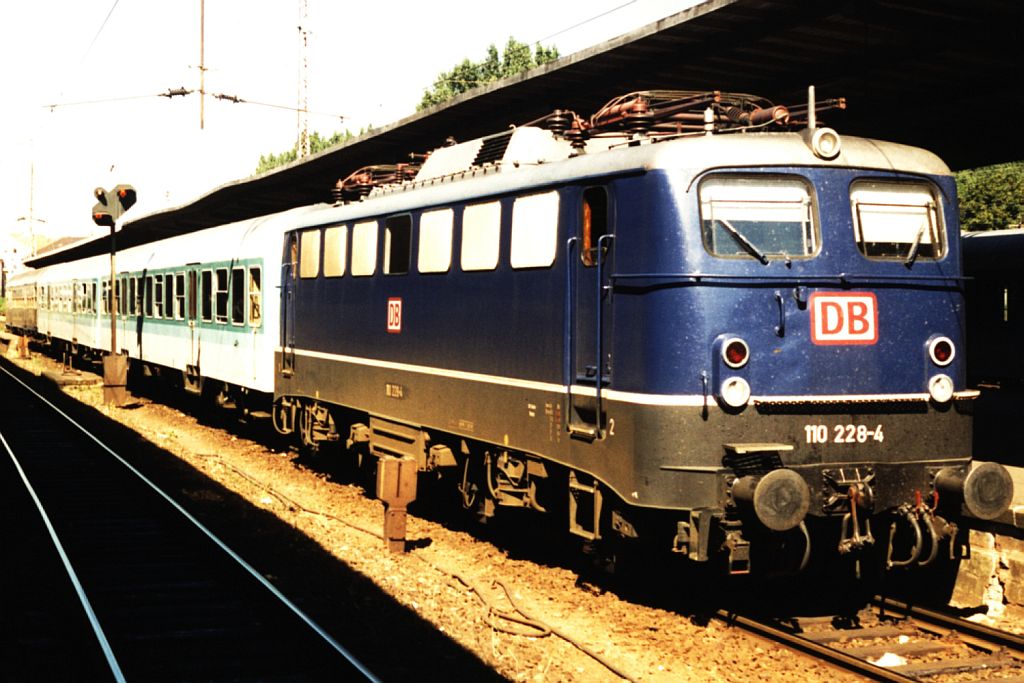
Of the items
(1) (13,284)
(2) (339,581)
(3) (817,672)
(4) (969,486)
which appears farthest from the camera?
(1) (13,284)

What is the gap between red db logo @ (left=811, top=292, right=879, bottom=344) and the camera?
8.01 meters

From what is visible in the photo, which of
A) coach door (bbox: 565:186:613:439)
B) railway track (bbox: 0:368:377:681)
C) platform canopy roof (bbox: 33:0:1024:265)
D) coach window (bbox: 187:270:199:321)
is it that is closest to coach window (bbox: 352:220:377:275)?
platform canopy roof (bbox: 33:0:1024:265)

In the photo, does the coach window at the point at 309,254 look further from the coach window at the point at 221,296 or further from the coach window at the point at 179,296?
the coach window at the point at 179,296

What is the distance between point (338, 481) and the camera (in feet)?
50.6

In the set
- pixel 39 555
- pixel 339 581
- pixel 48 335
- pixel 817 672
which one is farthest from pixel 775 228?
pixel 48 335

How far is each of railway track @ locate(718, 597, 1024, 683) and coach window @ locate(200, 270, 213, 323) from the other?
14.4m

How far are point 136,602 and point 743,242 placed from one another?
535 centimetres

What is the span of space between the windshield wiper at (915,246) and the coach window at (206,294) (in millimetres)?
14653

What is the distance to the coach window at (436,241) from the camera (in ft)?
35.8

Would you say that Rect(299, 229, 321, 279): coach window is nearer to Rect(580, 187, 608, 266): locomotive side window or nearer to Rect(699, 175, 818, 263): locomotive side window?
Rect(580, 187, 608, 266): locomotive side window

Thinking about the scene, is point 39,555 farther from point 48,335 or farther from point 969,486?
point 48,335

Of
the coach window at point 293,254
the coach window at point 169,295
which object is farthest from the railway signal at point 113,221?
the coach window at point 293,254

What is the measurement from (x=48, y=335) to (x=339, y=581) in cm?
3767

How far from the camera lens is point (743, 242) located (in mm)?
7977
